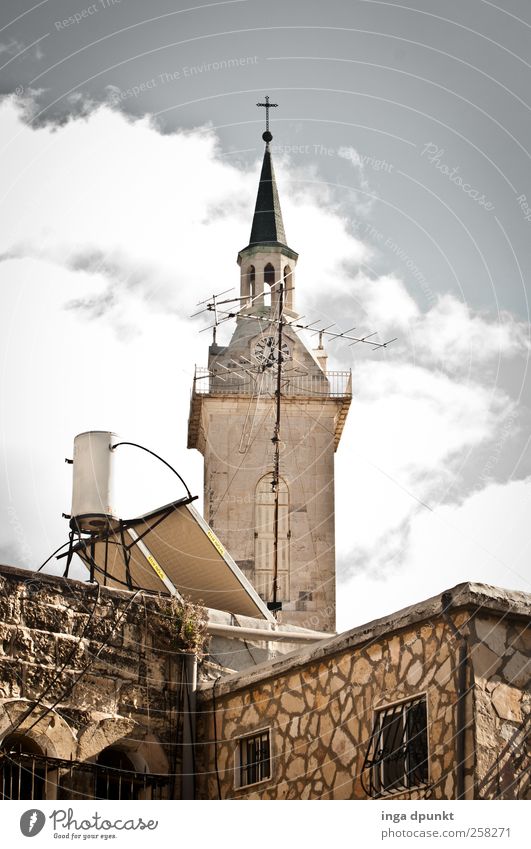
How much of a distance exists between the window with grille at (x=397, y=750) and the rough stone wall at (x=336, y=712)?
4.1 inches

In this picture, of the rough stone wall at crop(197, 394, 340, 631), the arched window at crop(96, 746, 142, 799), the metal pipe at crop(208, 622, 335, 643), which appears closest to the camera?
the arched window at crop(96, 746, 142, 799)

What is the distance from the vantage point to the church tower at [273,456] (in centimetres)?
5162

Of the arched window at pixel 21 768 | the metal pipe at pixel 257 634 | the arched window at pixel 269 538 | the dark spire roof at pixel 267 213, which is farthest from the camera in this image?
the dark spire roof at pixel 267 213

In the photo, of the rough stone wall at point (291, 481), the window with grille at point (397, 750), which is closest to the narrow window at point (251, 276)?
the rough stone wall at point (291, 481)

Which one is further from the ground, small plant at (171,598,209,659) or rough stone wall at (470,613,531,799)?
small plant at (171,598,209,659)

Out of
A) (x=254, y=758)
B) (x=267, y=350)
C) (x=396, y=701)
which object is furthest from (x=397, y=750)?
(x=267, y=350)

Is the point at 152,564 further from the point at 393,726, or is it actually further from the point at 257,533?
the point at 257,533

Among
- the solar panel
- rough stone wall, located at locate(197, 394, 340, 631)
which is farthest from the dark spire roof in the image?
the solar panel

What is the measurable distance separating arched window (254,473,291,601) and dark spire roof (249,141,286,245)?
9.50 m

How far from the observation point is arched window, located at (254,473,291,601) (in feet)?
166

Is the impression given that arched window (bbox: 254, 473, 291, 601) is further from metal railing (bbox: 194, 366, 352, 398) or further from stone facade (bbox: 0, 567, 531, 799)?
stone facade (bbox: 0, 567, 531, 799)

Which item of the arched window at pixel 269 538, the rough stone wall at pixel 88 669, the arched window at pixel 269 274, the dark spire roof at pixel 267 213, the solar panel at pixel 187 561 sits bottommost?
the rough stone wall at pixel 88 669

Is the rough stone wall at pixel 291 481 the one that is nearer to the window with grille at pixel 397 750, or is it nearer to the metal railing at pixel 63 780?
the metal railing at pixel 63 780
